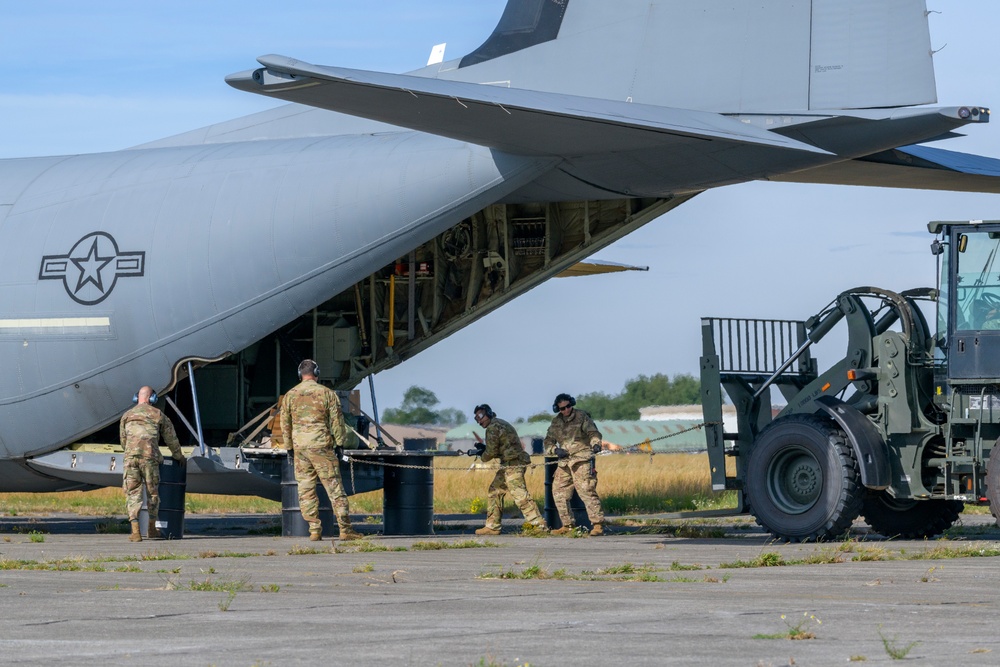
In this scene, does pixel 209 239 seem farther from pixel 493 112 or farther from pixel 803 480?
pixel 803 480

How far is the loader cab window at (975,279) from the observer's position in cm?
1278

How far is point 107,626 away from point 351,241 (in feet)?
28.5

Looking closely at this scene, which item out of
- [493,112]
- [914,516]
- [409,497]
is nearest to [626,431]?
[409,497]

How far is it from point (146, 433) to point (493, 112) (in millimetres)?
5687

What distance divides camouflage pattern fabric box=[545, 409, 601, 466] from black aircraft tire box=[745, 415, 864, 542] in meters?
2.26

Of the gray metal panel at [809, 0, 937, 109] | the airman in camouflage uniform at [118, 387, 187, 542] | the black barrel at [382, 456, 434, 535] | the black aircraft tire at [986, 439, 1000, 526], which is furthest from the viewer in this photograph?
the black barrel at [382, 456, 434, 535]

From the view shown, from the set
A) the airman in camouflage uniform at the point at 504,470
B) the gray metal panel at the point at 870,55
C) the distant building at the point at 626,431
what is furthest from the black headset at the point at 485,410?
the distant building at the point at 626,431

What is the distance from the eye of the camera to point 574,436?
15.7m

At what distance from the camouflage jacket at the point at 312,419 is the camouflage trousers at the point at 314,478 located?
0.29 ft

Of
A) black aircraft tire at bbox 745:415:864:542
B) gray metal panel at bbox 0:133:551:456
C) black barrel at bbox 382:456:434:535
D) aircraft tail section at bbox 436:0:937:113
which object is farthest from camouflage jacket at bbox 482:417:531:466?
aircraft tail section at bbox 436:0:937:113

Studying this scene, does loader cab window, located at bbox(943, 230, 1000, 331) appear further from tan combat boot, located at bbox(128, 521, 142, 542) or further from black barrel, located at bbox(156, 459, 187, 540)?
tan combat boot, located at bbox(128, 521, 142, 542)

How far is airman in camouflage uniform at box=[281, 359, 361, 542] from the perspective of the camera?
47.4 feet

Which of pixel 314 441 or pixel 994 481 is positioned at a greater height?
pixel 314 441

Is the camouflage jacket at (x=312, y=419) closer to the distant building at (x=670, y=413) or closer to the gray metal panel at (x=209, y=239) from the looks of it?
the gray metal panel at (x=209, y=239)
